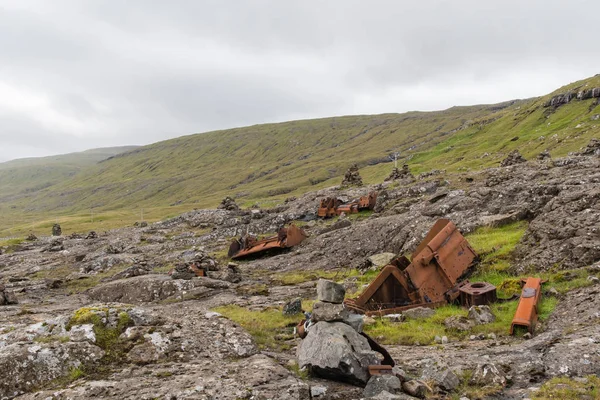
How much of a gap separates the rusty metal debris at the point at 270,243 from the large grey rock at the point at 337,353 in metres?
19.5

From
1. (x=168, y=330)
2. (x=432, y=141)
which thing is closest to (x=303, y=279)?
(x=168, y=330)

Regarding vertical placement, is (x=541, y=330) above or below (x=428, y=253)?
below

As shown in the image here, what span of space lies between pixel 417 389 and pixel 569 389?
2462mm

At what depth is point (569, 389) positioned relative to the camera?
6.76 m

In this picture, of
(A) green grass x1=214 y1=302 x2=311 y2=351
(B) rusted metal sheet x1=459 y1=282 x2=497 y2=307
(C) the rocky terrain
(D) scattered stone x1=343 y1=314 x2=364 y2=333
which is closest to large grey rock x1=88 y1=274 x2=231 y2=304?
(C) the rocky terrain

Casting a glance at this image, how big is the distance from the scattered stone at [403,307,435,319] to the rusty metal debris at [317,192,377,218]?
21674 mm

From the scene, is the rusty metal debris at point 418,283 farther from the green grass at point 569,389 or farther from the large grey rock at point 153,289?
the large grey rock at point 153,289

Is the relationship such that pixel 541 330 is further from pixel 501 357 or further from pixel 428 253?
pixel 428 253

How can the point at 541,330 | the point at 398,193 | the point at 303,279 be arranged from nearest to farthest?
the point at 541,330, the point at 303,279, the point at 398,193

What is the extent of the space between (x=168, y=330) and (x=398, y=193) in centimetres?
2864

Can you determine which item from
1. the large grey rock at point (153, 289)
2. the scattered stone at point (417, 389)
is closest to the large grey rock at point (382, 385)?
the scattered stone at point (417, 389)

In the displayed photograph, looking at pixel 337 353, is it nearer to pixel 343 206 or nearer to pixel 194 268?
pixel 194 268

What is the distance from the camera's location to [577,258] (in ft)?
43.3

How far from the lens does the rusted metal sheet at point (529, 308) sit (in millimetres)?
10117
